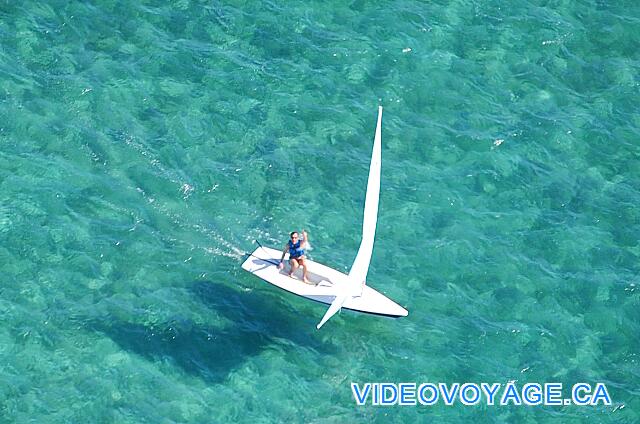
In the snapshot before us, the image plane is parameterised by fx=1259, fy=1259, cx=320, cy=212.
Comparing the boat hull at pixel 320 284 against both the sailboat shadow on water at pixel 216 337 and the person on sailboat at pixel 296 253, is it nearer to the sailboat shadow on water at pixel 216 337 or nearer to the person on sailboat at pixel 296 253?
the person on sailboat at pixel 296 253

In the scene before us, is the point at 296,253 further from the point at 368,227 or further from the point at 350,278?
the point at 368,227

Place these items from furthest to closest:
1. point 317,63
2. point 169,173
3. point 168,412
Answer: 1. point 317,63
2. point 169,173
3. point 168,412

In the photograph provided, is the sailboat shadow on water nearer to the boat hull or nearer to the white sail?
the boat hull

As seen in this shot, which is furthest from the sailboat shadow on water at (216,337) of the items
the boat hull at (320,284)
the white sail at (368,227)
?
the white sail at (368,227)

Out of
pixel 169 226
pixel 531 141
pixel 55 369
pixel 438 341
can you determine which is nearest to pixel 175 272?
pixel 169 226

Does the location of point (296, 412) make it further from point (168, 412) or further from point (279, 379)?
point (168, 412)

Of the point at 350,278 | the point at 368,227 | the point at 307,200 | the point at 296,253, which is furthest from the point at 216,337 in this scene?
the point at 307,200
